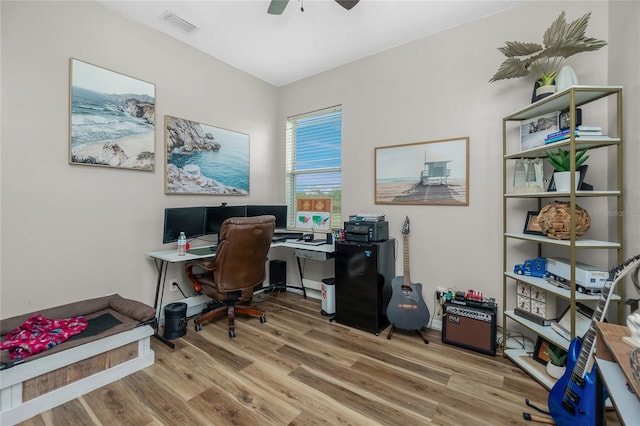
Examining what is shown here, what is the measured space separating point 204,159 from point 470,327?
3130 mm

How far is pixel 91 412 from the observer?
1.61 metres

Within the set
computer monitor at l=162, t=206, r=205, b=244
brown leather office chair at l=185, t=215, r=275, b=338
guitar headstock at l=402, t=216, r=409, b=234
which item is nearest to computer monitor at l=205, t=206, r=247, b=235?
computer monitor at l=162, t=206, r=205, b=244

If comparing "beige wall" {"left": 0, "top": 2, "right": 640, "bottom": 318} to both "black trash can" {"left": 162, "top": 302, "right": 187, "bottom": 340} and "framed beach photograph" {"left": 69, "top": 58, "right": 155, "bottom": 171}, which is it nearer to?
"framed beach photograph" {"left": 69, "top": 58, "right": 155, "bottom": 171}

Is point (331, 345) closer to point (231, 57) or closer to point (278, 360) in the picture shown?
point (278, 360)

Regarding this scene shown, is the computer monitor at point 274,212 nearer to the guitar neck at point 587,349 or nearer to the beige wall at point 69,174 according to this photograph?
the beige wall at point 69,174

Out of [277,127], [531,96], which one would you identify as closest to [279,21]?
[277,127]

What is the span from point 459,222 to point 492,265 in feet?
1.51

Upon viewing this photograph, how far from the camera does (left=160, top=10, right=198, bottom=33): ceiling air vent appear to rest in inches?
97.0

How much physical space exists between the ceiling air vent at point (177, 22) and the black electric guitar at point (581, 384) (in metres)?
3.66

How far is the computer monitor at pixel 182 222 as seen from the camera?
8.51 feet

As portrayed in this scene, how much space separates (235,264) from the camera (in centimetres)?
250

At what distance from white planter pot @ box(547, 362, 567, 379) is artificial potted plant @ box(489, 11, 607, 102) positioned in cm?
187

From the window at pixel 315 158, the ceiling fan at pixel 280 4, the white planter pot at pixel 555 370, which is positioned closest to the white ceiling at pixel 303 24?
the ceiling fan at pixel 280 4

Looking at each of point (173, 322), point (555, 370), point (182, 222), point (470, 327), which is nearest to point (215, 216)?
point (182, 222)
